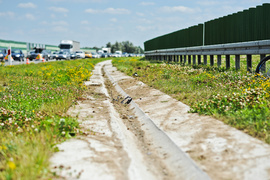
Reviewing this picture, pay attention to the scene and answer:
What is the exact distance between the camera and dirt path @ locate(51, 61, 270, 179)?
3807mm

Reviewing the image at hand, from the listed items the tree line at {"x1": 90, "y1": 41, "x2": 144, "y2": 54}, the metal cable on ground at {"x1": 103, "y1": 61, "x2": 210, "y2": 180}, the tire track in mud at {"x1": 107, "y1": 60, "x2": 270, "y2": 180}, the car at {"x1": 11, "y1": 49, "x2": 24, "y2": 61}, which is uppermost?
the tree line at {"x1": 90, "y1": 41, "x2": 144, "y2": 54}

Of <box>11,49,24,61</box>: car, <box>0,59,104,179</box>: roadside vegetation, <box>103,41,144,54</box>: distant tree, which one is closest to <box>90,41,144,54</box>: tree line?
<box>103,41,144,54</box>: distant tree

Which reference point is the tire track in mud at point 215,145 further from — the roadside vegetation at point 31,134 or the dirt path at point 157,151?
the roadside vegetation at point 31,134

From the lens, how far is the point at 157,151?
5172 millimetres

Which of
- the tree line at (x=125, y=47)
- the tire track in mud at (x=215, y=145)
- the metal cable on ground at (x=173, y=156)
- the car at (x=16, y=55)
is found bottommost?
the metal cable on ground at (x=173, y=156)

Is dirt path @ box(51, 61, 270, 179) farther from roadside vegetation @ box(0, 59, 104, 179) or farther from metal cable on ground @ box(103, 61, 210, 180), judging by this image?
roadside vegetation @ box(0, 59, 104, 179)

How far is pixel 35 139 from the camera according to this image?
4434 millimetres

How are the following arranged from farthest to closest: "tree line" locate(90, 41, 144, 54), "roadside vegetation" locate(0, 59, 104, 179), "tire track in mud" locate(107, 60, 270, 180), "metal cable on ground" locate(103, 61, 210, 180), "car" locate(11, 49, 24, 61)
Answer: "tree line" locate(90, 41, 144, 54)
"car" locate(11, 49, 24, 61)
"metal cable on ground" locate(103, 61, 210, 180)
"tire track in mud" locate(107, 60, 270, 180)
"roadside vegetation" locate(0, 59, 104, 179)

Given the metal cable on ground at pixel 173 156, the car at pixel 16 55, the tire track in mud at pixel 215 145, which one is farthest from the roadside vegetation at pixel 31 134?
the car at pixel 16 55

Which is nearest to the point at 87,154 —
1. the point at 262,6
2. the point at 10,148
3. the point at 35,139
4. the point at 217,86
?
the point at 35,139

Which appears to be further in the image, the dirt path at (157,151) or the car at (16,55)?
the car at (16,55)

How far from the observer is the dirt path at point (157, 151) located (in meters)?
3.81

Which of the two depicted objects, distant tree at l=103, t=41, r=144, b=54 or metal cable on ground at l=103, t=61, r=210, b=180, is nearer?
metal cable on ground at l=103, t=61, r=210, b=180

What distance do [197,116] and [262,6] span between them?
25.9 feet
